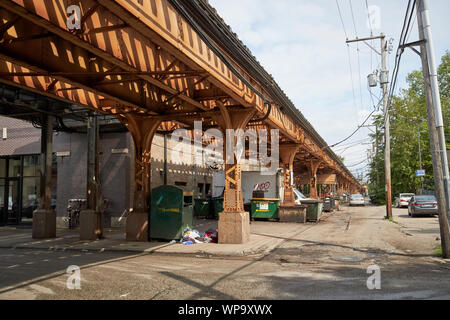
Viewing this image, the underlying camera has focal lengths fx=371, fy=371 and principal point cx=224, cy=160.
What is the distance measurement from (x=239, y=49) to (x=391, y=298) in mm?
7829

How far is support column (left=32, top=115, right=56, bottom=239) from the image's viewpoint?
52.2 ft

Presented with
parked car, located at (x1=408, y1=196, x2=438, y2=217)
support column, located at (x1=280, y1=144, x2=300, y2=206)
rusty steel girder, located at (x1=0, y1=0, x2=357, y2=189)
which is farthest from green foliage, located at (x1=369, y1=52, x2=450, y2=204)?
rusty steel girder, located at (x1=0, y1=0, x2=357, y2=189)

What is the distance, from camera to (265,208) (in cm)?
2348

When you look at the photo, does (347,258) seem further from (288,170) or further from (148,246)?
(288,170)

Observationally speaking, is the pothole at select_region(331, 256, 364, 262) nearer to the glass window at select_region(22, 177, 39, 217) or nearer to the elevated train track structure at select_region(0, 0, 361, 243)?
the elevated train track structure at select_region(0, 0, 361, 243)

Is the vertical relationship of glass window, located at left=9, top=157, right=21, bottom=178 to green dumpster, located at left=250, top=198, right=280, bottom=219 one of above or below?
above

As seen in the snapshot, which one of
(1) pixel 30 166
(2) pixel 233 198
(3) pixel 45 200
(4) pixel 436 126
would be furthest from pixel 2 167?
(4) pixel 436 126

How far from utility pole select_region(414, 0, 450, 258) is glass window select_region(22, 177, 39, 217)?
21.5 meters

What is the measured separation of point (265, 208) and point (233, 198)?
10.5 meters

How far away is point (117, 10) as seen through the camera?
6.14 metres

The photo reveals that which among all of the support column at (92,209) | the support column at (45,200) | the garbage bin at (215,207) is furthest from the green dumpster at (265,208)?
the support column at (45,200)

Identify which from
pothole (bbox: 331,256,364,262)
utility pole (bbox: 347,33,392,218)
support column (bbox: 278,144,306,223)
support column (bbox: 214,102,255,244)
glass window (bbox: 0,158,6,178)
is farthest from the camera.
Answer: utility pole (bbox: 347,33,392,218)

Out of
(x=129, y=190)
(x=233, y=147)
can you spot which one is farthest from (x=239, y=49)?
(x=129, y=190)
